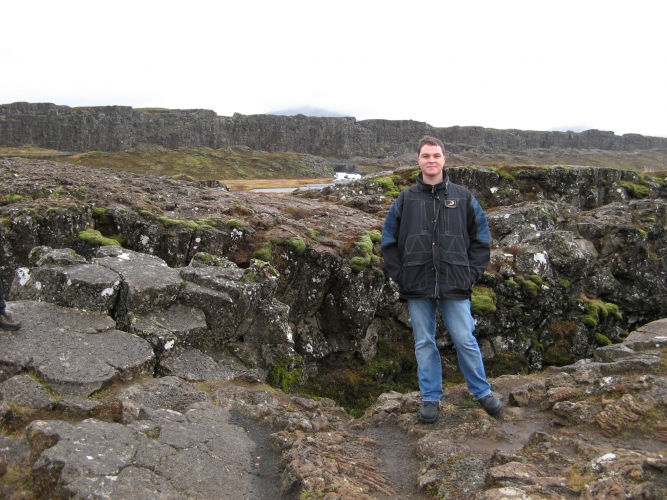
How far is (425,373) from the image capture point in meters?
8.08

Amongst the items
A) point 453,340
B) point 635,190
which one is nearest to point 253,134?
point 635,190

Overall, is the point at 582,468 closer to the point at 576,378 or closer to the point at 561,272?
the point at 576,378

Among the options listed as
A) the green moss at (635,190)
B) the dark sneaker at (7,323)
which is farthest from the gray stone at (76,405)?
the green moss at (635,190)

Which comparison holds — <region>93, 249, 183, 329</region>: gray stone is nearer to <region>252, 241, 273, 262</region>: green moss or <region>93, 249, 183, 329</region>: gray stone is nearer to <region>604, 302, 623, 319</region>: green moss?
<region>252, 241, 273, 262</region>: green moss

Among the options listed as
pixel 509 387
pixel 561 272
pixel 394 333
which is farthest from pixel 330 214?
pixel 509 387

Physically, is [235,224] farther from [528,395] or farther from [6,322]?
[528,395]

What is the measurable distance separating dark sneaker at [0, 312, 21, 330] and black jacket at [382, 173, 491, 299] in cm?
653

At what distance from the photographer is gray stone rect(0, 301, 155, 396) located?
7637 millimetres

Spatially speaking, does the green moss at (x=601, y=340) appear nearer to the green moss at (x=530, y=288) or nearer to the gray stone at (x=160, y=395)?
the green moss at (x=530, y=288)

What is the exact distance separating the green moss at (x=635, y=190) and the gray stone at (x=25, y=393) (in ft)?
126

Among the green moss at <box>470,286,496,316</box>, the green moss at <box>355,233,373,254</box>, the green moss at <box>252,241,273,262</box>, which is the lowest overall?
the green moss at <box>470,286,496,316</box>

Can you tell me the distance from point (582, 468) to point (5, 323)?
911cm

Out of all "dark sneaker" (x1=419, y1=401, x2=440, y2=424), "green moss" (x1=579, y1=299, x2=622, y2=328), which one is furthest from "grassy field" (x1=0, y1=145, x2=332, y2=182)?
"dark sneaker" (x1=419, y1=401, x2=440, y2=424)

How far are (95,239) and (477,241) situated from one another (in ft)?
37.0
